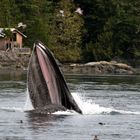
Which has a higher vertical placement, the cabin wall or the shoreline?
the cabin wall

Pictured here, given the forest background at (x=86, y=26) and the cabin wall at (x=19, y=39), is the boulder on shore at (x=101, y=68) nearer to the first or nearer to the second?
the forest background at (x=86, y=26)

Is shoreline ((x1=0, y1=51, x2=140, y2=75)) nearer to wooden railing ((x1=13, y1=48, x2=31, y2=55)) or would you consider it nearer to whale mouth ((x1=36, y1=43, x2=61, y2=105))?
wooden railing ((x1=13, y1=48, x2=31, y2=55))

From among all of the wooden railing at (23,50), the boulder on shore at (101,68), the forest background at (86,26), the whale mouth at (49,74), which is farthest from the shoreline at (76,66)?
the whale mouth at (49,74)

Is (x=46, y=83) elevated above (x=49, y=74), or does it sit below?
below

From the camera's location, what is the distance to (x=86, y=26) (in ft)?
388

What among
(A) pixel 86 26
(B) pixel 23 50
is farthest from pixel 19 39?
(A) pixel 86 26

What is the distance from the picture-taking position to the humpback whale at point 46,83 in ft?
94.1

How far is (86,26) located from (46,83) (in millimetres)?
89398

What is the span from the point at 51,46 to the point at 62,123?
82.9 metres

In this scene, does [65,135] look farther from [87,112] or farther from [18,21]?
[18,21]

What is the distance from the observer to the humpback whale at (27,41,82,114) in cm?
2869

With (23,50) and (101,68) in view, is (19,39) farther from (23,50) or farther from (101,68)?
(101,68)

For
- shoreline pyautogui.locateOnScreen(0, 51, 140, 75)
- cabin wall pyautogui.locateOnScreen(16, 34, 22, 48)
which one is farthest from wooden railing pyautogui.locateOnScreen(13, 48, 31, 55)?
cabin wall pyautogui.locateOnScreen(16, 34, 22, 48)

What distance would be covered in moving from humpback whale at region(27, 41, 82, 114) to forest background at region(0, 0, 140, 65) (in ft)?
264
